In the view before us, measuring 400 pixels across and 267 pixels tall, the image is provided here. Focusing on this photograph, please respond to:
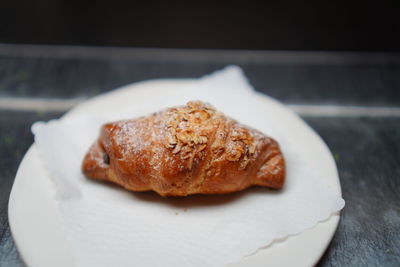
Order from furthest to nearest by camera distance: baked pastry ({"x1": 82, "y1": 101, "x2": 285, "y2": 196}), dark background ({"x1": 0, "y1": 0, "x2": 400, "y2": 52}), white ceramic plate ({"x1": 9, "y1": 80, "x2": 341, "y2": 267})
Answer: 1. dark background ({"x1": 0, "y1": 0, "x2": 400, "y2": 52})
2. baked pastry ({"x1": 82, "y1": 101, "x2": 285, "y2": 196})
3. white ceramic plate ({"x1": 9, "y1": 80, "x2": 341, "y2": 267})

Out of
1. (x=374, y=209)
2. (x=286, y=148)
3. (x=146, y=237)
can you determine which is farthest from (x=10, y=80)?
(x=374, y=209)

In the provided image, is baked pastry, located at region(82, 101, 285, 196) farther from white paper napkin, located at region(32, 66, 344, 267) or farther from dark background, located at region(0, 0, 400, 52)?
dark background, located at region(0, 0, 400, 52)

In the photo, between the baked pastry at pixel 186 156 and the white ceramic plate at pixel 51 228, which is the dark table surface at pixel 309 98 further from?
the baked pastry at pixel 186 156

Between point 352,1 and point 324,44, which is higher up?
point 352,1

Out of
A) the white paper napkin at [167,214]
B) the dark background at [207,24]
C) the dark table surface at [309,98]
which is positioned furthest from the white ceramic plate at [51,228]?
the dark background at [207,24]

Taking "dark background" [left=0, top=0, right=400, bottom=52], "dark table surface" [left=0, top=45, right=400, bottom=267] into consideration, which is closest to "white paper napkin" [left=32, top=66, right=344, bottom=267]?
"dark table surface" [left=0, top=45, right=400, bottom=267]

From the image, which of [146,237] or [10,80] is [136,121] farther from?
[10,80]
